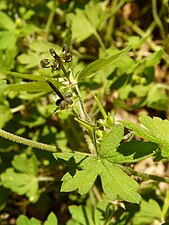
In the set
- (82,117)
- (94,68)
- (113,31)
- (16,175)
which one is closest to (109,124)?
(82,117)

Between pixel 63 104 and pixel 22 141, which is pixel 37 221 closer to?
pixel 22 141

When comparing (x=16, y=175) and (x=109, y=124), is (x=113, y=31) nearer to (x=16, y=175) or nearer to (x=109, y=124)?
(x=16, y=175)

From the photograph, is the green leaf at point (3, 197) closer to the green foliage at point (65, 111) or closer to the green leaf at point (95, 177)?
the green foliage at point (65, 111)

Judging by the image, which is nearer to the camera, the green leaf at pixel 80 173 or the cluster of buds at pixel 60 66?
the cluster of buds at pixel 60 66

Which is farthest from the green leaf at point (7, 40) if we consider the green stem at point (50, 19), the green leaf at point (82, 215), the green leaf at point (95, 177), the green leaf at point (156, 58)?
the green leaf at point (95, 177)

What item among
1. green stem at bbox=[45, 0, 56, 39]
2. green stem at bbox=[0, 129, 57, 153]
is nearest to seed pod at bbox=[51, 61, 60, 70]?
green stem at bbox=[0, 129, 57, 153]

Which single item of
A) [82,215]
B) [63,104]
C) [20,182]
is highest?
[63,104]

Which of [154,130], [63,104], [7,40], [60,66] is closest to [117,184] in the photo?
[154,130]

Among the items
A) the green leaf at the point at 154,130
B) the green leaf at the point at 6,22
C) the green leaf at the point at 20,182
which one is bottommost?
the green leaf at the point at 20,182
